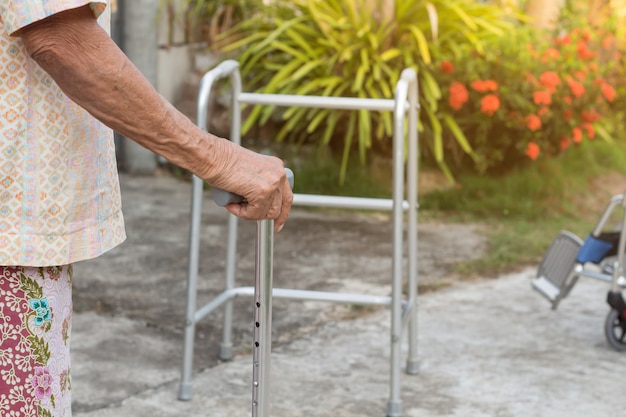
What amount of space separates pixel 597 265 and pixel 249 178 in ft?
8.32

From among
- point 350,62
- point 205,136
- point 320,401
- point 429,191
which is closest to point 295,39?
point 350,62

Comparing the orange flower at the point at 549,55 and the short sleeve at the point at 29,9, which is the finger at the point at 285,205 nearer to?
the short sleeve at the point at 29,9

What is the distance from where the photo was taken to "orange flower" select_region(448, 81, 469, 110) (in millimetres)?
6043

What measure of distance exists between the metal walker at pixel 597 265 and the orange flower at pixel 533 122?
1.89 m

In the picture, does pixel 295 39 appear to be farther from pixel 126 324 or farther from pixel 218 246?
pixel 126 324

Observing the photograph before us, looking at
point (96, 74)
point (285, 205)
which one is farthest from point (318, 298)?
point (96, 74)

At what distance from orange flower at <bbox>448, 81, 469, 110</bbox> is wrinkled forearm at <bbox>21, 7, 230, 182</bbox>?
4.55 metres

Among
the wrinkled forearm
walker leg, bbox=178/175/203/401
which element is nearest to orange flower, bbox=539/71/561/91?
walker leg, bbox=178/175/203/401

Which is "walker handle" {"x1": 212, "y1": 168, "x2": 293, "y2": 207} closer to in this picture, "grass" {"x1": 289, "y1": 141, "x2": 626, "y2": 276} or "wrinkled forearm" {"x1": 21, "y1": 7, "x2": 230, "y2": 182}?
"wrinkled forearm" {"x1": 21, "y1": 7, "x2": 230, "y2": 182}

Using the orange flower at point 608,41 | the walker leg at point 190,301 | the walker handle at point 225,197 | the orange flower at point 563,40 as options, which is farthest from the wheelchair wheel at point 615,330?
the orange flower at point 608,41

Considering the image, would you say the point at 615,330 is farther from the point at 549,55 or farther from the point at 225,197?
the point at 549,55

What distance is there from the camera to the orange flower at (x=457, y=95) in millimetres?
6043

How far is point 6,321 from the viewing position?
1630 millimetres

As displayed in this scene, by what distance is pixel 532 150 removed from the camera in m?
6.10
